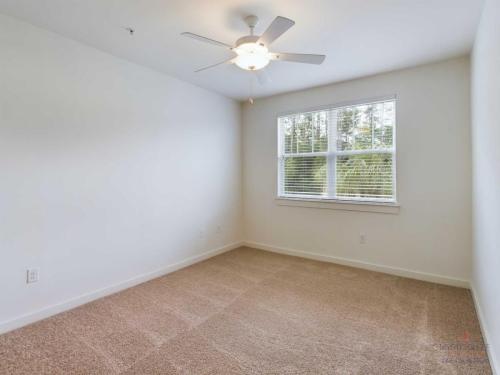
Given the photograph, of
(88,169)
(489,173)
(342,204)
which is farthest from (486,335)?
(88,169)

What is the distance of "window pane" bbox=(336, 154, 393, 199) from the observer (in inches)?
130

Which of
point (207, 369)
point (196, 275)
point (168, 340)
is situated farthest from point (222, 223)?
point (207, 369)

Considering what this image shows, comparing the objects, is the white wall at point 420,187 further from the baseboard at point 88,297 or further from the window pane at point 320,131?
the baseboard at point 88,297

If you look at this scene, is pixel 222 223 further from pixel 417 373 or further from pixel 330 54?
pixel 417 373

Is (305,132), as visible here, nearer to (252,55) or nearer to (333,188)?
(333,188)

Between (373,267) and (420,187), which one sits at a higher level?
(420,187)

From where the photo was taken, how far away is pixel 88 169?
2.58 meters

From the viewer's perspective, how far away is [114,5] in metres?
1.97

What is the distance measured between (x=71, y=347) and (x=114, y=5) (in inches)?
98.9

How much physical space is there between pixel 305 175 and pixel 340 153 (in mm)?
607

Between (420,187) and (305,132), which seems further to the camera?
(305,132)

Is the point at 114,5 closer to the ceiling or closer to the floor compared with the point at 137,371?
closer to the ceiling

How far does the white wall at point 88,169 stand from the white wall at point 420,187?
184cm

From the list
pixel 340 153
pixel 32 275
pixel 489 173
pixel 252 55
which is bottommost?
pixel 32 275
